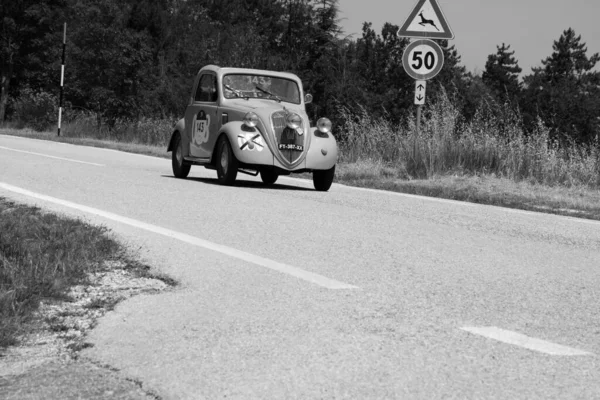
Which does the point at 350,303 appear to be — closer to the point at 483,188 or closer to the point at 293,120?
the point at 293,120

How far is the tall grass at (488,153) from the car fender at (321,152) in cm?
211

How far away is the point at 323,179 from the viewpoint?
43.7 feet

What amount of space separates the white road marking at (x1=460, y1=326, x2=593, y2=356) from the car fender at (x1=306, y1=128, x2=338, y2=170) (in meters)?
8.55

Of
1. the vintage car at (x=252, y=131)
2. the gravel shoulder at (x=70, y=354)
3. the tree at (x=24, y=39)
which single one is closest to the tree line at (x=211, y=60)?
the tree at (x=24, y=39)

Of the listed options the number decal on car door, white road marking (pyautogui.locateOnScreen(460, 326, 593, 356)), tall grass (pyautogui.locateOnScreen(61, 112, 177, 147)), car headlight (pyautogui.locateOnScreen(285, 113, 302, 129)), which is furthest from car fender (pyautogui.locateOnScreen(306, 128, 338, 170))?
tall grass (pyautogui.locateOnScreen(61, 112, 177, 147))

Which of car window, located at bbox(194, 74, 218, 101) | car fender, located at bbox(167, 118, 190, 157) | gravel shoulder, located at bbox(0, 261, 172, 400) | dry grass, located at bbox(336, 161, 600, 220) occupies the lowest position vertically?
gravel shoulder, located at bbox(0, 261, 172, 400)

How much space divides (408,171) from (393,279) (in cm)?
959

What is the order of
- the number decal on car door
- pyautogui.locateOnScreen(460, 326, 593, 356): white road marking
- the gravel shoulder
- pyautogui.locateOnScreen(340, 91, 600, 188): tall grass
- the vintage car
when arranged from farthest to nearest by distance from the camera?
pyautogui.locateOnScreen(340, 91, 600, 188): tall grass < the number decal on car door < the vintage car < pyautogui.locateOnScreen(460, 326, 593, 356): white road marking < the gravel shoulder

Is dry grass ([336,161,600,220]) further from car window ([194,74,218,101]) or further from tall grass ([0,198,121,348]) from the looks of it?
tall grass ([0,198,121,348])

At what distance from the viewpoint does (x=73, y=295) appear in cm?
548

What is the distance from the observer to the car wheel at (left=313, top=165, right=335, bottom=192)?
13.3 metres

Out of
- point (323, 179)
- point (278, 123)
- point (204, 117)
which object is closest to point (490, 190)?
point (323, 179)

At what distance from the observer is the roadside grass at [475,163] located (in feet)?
43.4

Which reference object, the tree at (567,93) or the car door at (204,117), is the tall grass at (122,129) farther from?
the tree at (567,93)
